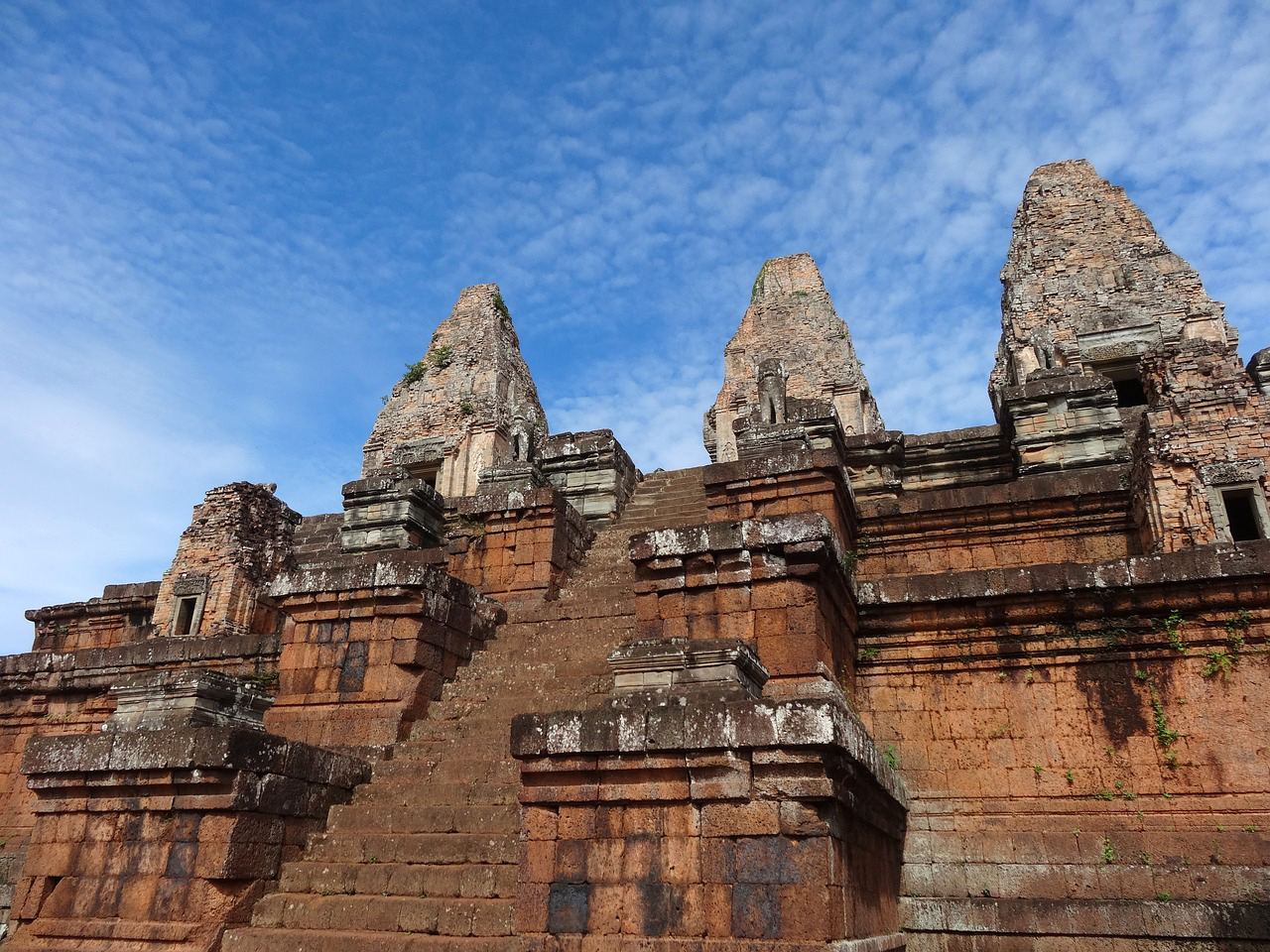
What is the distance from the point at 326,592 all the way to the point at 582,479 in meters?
5.85

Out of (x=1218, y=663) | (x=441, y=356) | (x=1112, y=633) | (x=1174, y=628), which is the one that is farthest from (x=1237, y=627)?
(x=441, y=356)

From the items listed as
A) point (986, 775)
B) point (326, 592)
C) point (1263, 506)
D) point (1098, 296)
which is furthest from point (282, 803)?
point (1098, 296)

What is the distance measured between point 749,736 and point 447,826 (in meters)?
2.63

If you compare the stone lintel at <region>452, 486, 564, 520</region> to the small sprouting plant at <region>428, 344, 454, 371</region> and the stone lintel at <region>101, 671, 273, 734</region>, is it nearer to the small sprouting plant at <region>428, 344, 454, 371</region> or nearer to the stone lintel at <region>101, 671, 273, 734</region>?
the stone lintel at <region>101, 671, 273, 734</region>

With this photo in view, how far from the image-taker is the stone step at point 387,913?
5.37 m

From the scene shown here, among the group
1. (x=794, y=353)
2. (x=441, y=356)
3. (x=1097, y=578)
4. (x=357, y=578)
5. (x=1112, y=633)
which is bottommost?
(x=1112, y=633)

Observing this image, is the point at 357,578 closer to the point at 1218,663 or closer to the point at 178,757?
the point at 178,757

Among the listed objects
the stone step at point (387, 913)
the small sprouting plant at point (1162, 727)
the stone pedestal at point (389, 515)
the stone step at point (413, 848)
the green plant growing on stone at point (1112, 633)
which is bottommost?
the stone step at point (387, 913)

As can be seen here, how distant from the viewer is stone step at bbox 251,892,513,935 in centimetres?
537

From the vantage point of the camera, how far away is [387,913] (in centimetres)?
555

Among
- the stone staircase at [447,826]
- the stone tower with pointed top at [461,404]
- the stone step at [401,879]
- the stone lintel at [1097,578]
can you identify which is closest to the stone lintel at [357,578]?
the stone staircase at [447,826]

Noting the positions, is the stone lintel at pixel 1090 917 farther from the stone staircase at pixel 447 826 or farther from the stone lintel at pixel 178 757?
the stone lintel at pixel 178 757

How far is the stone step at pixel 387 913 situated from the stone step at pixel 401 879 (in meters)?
0.06

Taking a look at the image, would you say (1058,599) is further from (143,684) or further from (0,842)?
(0,842)
